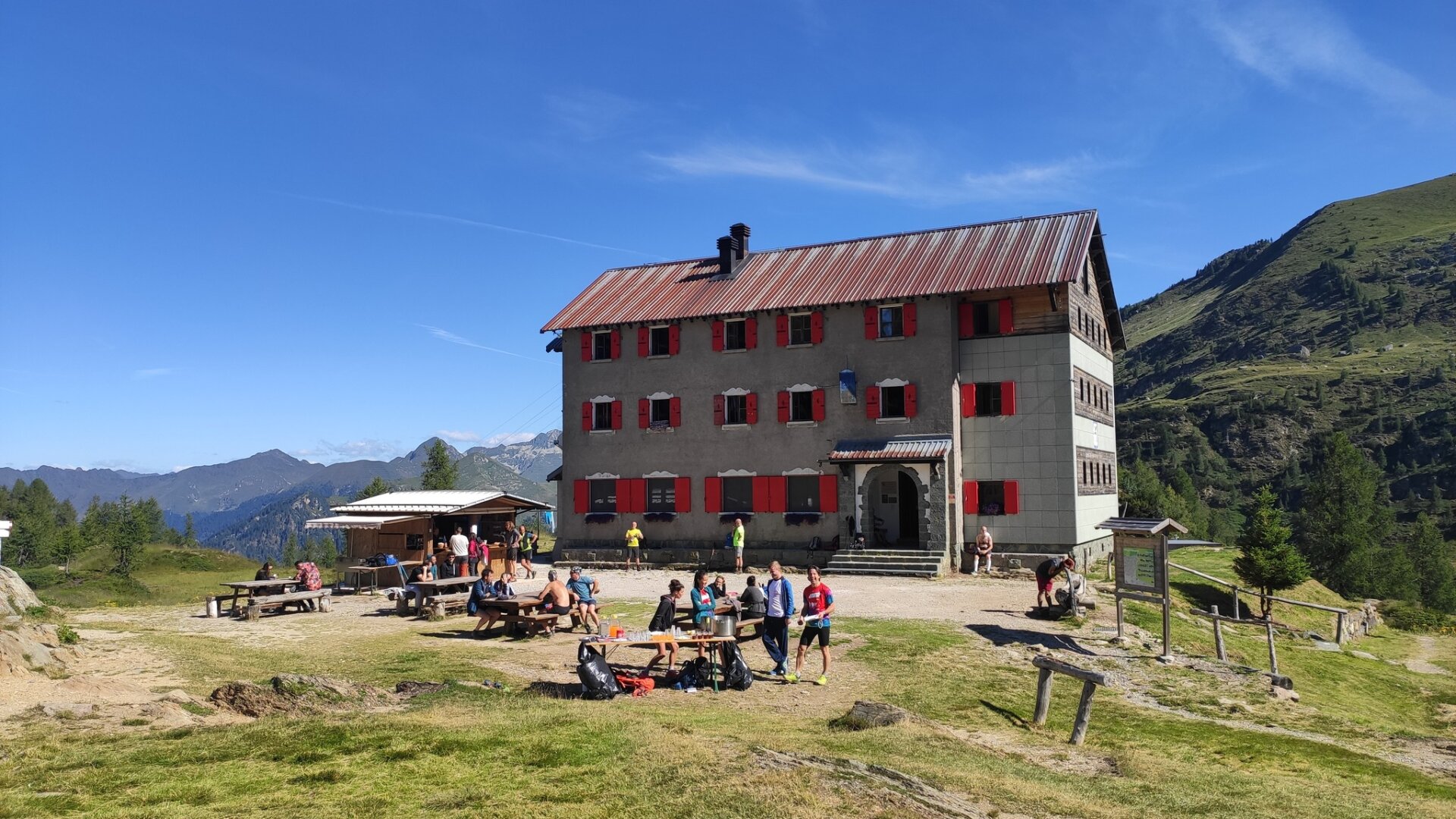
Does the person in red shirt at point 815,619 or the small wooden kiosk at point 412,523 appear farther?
the small wooden kiosk at point 412,523

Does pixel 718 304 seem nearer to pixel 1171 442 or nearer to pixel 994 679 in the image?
pixel 994 679

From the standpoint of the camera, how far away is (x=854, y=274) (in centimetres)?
3334

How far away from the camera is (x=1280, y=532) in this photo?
108ft

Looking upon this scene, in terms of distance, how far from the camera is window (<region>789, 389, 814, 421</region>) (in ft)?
106

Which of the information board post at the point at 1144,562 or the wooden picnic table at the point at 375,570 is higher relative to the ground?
the information board post at the point at 1144,562

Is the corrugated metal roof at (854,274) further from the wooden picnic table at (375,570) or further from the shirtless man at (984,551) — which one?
the wooden picnic table at (375,570)

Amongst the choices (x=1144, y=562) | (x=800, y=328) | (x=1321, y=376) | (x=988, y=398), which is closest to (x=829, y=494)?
(x=800, y=328)

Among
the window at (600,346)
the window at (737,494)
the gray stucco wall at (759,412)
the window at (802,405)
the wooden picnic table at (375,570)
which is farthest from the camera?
the window at (600,346)

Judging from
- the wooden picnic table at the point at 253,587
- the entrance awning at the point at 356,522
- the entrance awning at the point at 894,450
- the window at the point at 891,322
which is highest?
the window at the point at 891,322

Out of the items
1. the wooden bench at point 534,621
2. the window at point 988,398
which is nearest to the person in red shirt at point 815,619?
the wooden bench at point 534,621

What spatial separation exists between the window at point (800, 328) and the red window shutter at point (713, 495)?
5655 mm

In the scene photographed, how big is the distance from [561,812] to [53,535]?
120 m

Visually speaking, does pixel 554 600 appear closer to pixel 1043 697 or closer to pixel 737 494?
pixel 1043 697

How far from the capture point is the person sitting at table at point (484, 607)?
1777cm
